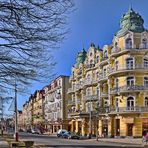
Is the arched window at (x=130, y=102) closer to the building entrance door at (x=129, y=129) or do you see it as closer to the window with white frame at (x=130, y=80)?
the window with white frame at (x=130, y=80)

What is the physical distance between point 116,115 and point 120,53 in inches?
398

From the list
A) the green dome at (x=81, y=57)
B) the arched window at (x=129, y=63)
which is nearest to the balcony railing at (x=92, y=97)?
the arched window at (x=129, y=63)

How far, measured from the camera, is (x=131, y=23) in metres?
66.9

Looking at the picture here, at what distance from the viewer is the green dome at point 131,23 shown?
6600 cm

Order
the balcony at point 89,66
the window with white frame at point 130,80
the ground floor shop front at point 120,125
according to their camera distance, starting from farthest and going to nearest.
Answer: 1. the balcony at point 89,66
2. the window with white frame at point 130,80
3. the ground floor shop front at point 120,125

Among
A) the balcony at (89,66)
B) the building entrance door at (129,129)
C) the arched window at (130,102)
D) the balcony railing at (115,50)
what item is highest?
the balcony railing at (115,50)

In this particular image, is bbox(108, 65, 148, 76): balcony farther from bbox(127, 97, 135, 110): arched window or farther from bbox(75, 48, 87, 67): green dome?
bbox(75, 48, 87, 67): green dome

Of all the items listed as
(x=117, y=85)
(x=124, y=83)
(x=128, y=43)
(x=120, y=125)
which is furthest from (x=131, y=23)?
(x=120, y=125)

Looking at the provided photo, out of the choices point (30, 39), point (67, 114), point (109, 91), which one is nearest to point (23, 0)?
point (30, 39)

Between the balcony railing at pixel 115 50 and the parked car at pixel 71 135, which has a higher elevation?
the balcony railing at pixel 115 50

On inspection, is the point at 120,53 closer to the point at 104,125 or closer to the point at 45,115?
the point at 104,125

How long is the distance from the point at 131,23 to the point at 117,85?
10164 millimetres

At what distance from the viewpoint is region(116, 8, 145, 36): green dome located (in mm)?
66000

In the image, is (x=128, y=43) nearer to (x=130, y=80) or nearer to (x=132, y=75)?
(x=132, y=75)
